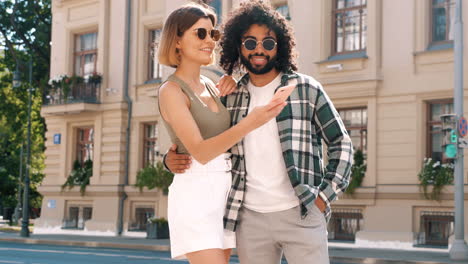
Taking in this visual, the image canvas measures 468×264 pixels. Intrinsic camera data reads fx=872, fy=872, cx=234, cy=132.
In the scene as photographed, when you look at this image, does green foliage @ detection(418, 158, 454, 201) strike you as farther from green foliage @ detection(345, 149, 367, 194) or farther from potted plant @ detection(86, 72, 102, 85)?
potted plant @ detection(86, 72, 102, 85)

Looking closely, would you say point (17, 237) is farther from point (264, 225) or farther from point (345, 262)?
point (264, 225)

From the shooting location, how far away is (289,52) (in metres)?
4.64

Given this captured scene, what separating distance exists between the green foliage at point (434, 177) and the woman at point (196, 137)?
18.7 meters

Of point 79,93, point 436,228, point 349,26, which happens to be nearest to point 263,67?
point 436,228

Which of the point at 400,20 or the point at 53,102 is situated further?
the point at 53,102

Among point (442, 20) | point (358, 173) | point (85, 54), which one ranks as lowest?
point (358, 173)

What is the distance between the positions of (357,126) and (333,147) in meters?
20.5

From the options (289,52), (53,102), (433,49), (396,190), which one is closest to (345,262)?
(396,190)

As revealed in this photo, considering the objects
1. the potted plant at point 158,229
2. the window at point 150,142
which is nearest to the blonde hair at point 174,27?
the potted plant at point 158,229

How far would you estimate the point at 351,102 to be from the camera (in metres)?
24.6

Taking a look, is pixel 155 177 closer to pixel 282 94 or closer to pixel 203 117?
pixel 203 117

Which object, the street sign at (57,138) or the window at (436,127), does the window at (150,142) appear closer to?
the street sign at (57,138)

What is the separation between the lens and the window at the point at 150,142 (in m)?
31.1

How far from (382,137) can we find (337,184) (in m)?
20.1
